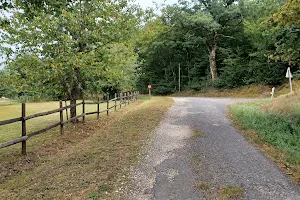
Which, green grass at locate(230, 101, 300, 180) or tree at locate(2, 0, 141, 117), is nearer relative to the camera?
green grass at locate(230, 101, 300, 180)

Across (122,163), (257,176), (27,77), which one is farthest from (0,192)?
(27,77)

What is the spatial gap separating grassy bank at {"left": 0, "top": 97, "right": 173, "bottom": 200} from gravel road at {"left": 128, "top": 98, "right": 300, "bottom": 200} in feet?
1.47

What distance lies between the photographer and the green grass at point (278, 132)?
17.6 feet

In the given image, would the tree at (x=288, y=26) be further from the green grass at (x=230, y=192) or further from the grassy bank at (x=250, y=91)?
the grassy bank at (x=250, y=91)

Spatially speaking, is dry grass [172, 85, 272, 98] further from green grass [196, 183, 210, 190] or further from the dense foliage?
green grass [196, 183, 210, 190]

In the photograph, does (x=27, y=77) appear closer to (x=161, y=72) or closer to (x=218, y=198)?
(x=218, y=198)

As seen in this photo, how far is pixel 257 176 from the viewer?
438 centimetres

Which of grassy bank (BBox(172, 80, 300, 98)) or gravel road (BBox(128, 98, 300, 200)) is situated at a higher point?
grassy bank (BBox(172, 80, 300, 98))

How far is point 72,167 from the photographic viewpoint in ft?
16.9

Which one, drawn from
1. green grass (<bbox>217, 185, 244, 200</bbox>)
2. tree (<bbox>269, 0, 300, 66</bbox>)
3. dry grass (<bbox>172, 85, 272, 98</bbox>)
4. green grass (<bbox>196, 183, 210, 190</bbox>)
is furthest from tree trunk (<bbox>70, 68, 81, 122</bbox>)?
dry grass (<bbox>172, 85, 272, 98</bbox>)

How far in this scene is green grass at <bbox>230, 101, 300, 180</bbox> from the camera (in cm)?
537

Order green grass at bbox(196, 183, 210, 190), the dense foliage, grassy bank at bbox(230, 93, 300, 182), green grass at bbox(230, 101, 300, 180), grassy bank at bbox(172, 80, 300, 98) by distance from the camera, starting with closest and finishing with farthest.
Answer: green grass at bbox(196, 183, 210, 190)
grassy bank at bbox(230, 93, 300, 182)
green grass at bbox(230, 101, 300, 180)
grassy bank at bbox(172, 80, 300, 98)
the dense foliage

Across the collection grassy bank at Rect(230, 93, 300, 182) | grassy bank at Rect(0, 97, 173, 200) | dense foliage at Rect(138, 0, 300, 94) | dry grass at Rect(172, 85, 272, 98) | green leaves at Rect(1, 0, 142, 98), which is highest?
dense foliage at Rect(138, 0, 300, 94)

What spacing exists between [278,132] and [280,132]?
0.11m
